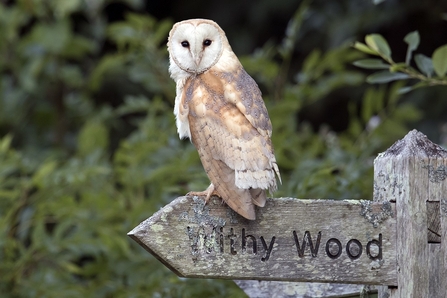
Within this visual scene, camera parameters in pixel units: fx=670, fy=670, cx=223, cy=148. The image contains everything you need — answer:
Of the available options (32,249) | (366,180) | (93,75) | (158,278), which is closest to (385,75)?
(366,180)

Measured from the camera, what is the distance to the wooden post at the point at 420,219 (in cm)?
166

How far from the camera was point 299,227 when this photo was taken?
168 cm

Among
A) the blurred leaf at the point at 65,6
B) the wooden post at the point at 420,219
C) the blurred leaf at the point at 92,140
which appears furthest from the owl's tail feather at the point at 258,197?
the blurred leaf at the point at 65,6

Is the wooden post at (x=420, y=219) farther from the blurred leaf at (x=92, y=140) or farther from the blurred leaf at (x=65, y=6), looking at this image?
the blurred leaf at (x=65, y=6)

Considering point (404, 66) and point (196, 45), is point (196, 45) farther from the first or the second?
→ point (404, 66)

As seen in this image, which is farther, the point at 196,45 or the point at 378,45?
the point at 378,45

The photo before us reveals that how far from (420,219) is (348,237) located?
182 mm

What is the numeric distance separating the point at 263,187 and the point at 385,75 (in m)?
0.85

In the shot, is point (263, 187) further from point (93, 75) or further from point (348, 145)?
point (93, 75)

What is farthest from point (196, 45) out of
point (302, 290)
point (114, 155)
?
point (114, 155)

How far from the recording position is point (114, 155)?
11.7ft

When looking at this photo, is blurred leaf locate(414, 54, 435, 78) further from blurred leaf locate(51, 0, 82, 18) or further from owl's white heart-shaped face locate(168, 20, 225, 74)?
blurred leaf locate(51, 0, 82, 18)

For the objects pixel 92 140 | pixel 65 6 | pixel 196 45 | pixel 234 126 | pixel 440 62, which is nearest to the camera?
pixel 234 126

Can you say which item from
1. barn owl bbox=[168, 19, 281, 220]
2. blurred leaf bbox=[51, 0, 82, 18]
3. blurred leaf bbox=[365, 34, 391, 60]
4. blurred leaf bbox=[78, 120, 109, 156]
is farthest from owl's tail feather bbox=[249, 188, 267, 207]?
blurred leaf bbox=[51, 0, 82, 18]
